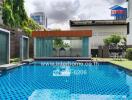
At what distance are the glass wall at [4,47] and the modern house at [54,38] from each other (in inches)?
403

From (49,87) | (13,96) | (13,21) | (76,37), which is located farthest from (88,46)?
(13,96)

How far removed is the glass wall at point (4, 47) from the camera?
1942 centimetres

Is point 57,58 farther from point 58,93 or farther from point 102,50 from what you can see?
point 58,93

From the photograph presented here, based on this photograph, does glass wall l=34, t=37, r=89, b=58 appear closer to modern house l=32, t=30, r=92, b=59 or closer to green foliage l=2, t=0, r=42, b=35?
modern house l=32, t=30, r=92, b=59

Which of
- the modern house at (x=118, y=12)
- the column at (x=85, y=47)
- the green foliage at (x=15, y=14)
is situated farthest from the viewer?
the modern house at (x=118, y=12)

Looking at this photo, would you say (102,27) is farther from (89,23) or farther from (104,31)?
(89,23)

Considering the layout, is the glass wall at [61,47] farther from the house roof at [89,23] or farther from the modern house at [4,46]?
the house roof at [89,23]

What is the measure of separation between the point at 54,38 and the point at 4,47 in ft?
40.8

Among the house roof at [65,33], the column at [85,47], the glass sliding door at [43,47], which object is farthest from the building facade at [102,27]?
the glass sliding door at [43,47]

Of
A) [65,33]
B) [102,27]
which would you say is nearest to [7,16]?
[65,33]

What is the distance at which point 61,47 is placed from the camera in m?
32.5

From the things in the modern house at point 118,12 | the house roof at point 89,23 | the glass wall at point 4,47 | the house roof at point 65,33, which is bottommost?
the glass wall at point 4,47

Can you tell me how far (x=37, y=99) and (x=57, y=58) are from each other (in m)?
22.6

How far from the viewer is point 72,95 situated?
8875 mm
